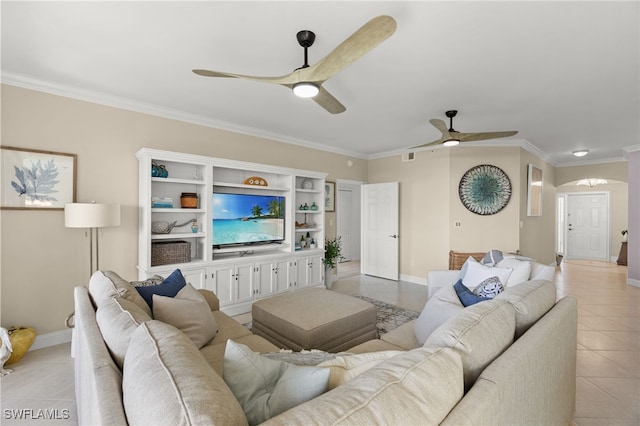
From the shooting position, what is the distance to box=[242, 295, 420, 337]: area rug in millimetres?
3390

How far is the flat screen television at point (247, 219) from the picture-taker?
390 centimetres

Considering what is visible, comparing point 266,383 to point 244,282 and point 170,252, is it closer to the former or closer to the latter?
point 170,252

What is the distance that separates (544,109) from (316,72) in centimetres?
316

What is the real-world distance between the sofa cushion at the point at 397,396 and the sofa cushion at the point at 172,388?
14 cm

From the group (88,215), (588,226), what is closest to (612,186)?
(588,226)

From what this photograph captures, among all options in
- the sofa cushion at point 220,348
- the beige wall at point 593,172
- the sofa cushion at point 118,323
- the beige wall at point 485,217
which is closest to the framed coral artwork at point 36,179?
the sofa cushion at point 118,323

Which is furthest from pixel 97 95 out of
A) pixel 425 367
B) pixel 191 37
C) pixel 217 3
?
pixel 425 367

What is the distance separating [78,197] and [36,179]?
348 mm

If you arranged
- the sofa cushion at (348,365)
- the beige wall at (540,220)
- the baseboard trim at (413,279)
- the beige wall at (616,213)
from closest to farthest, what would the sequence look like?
the sofa cushion at (348,365) → the beige wall at (540,220) → the baseboard trim at (413,279) → the beige wall at (616,213)

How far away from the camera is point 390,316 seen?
3.72 m

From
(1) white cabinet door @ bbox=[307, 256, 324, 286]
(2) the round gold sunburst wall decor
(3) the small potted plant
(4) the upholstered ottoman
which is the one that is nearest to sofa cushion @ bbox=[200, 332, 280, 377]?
(4) the upholstered ottoman

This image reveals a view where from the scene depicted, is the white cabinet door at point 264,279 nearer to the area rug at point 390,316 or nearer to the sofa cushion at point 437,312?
the area rug at point 390,316

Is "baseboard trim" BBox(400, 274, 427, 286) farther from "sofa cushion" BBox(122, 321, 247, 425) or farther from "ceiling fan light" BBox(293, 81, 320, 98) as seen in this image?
"sofa cushion" BBox(122, 321, 247, 425)

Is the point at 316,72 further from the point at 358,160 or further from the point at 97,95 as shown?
the point at 358,160
